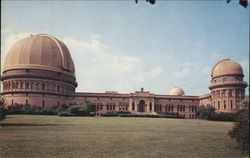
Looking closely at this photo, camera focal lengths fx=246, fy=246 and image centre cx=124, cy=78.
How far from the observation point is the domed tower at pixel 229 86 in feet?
176

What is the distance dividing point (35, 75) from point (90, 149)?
42754 mm

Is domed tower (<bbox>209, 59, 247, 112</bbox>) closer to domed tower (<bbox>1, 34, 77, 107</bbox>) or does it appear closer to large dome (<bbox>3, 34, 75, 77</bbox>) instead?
domed tower (<bbox>1, 34, 77, 107</bbox>)

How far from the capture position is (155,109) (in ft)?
199

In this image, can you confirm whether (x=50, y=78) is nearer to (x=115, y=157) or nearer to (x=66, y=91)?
(x=66, y=91)

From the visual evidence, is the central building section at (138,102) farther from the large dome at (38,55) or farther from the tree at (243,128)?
the tree at (243,128)

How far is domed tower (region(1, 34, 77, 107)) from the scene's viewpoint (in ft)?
165

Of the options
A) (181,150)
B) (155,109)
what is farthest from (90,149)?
(155,109)

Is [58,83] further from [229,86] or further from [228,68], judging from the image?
[229,86]

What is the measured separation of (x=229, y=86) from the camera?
54188 mm

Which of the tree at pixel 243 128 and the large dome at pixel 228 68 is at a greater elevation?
the large dome at pixel 228 68

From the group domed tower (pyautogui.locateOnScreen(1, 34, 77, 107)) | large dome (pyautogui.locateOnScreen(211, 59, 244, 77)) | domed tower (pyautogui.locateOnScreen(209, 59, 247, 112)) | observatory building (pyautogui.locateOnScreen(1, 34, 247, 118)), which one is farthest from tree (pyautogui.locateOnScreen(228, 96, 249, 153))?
large dome (pyautogui.locateOnScreen(211, 59, 244, 77))

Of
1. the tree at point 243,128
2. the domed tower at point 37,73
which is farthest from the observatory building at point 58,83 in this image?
the tree at point 243,128

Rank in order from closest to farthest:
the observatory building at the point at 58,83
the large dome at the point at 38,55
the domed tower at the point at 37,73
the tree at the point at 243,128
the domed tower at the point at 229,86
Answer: the tree at the point at 243,128 < the domed tower at the point at 37,73 < the observatory building at the point at 58,83 < the large dome at the point at 38,55 < the domed tower at the point at 229,86

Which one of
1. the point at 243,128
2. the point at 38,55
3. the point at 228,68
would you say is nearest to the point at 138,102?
the point at 228,68
